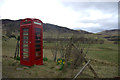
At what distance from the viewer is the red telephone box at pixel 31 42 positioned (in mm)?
4590

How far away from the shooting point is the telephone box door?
4621 mm

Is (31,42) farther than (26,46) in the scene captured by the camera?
No

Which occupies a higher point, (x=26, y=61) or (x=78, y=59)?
(x=78, y=59)

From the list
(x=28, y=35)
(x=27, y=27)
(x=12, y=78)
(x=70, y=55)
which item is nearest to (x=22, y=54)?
(x=28, y=35)

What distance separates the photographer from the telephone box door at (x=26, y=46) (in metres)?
4.62

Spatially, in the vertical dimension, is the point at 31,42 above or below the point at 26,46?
above

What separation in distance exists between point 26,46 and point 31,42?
0.50 meters

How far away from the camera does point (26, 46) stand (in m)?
4.80

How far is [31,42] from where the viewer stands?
15.0 feet

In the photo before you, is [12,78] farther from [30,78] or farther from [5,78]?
[30,78]

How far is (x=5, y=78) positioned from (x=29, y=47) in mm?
1939

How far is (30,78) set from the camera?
3258 millimetres

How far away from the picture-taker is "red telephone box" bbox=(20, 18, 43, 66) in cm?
459

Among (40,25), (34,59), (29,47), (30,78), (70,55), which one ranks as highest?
(40,25)
